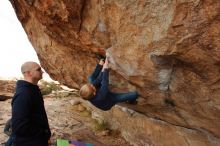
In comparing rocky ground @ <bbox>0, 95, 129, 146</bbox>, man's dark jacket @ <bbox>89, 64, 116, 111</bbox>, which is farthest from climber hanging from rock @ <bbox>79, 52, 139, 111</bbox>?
rocky ground @ <bbox>0, 95, 129, 146</bbox>

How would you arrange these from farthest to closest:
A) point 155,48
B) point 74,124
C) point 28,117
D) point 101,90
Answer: point 74,124 → point 101,90 → point 155,48 → point 28,117

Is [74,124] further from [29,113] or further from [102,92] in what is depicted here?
[29,113]

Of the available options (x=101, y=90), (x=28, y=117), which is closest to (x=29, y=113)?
(x=28, y=117)

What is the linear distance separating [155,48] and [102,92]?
4.73 feet

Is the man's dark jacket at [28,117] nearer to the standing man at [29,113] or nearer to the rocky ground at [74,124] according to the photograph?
the standing man at [29,113]

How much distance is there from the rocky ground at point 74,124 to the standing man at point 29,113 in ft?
11.1

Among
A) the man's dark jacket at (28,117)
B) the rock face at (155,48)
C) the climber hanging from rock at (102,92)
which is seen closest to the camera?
the rock face at (155,48)

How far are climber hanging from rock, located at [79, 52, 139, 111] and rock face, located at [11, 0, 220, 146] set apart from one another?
0.18m

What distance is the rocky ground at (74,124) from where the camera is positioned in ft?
26.1

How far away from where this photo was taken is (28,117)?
3.95 metres

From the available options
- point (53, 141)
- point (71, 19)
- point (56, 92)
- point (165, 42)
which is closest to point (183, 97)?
point (165, 42)

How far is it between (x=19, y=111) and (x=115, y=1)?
179 centimetres

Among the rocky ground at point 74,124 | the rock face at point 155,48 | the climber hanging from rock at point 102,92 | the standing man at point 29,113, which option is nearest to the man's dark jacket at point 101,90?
the climber hanging from rock at point 102,92

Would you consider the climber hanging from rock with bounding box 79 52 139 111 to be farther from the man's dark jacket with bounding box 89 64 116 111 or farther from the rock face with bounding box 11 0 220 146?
the rock face with bounding box 11 0 220 146
